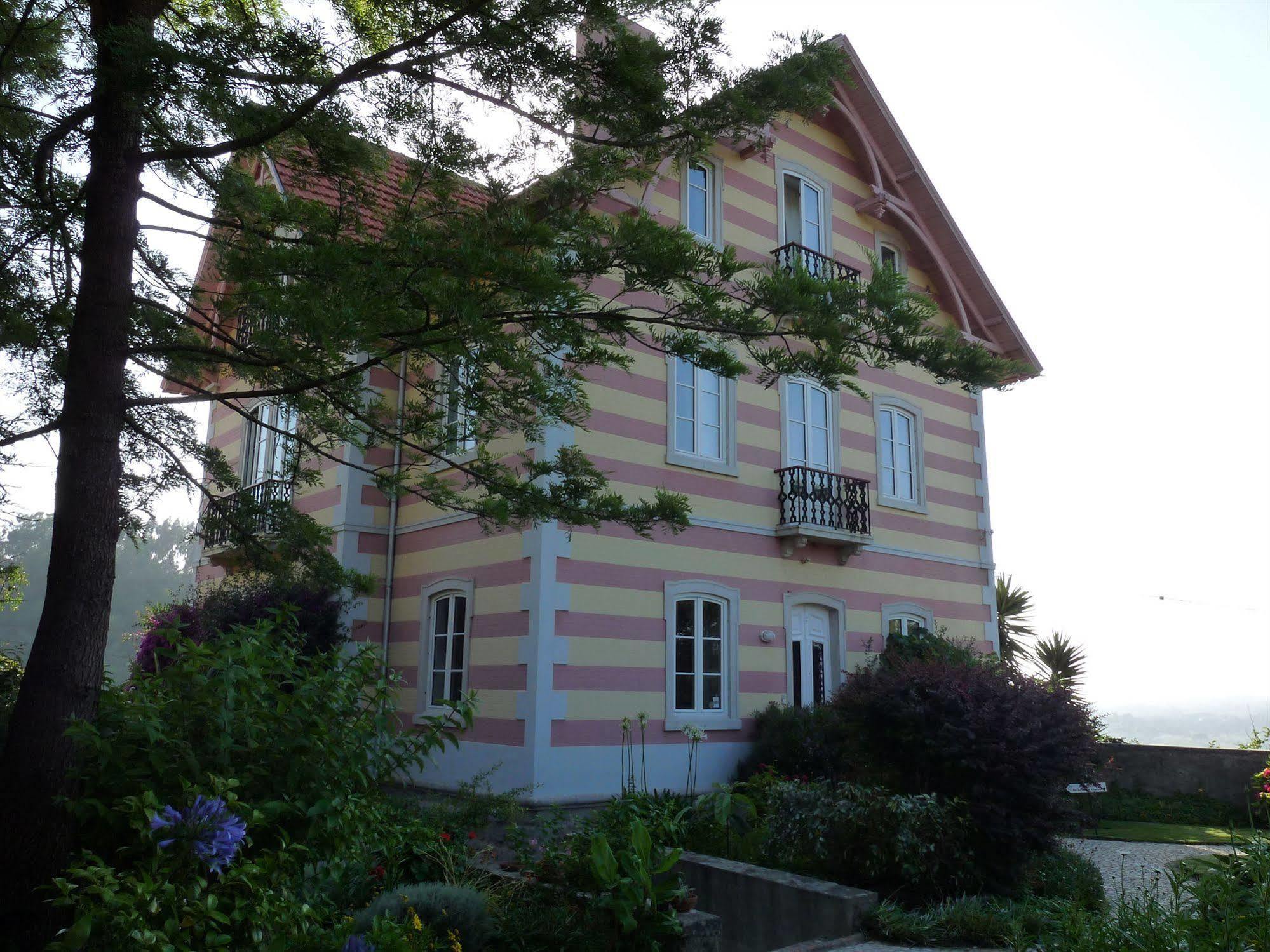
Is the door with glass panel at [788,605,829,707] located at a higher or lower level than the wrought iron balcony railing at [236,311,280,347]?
lower

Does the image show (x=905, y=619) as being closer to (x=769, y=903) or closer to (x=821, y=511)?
(x=821, y=511)

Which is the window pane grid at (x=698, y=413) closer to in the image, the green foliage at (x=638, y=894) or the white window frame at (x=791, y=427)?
the white window frame at (x=791, y=427)

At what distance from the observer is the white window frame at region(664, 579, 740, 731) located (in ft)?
40.5

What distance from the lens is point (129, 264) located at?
566 centimetres

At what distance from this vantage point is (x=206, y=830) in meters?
3.62

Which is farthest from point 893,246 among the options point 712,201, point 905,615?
point 905,615

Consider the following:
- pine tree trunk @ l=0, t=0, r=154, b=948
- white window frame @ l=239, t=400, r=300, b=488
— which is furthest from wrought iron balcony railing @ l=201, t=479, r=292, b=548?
white window frame @ l=239, t=400, r=300, b=488

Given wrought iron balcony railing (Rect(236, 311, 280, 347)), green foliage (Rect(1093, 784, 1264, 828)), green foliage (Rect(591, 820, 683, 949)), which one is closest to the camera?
wrought iron balcony railing (Rect(236, 311, 280, 347))

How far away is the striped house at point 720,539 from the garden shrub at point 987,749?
12.3 ft

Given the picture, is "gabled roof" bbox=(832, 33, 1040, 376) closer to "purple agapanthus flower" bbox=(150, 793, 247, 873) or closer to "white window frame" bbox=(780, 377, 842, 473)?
"white window frame" bbox=(780, 377, 842, 473)

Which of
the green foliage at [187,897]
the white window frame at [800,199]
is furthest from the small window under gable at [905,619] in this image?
the green foliage at [187,897]

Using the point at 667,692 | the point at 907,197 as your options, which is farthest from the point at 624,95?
the point at 907,197

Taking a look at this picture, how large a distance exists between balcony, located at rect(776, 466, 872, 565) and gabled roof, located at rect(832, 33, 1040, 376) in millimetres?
4127

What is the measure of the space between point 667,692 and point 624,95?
8.23m
